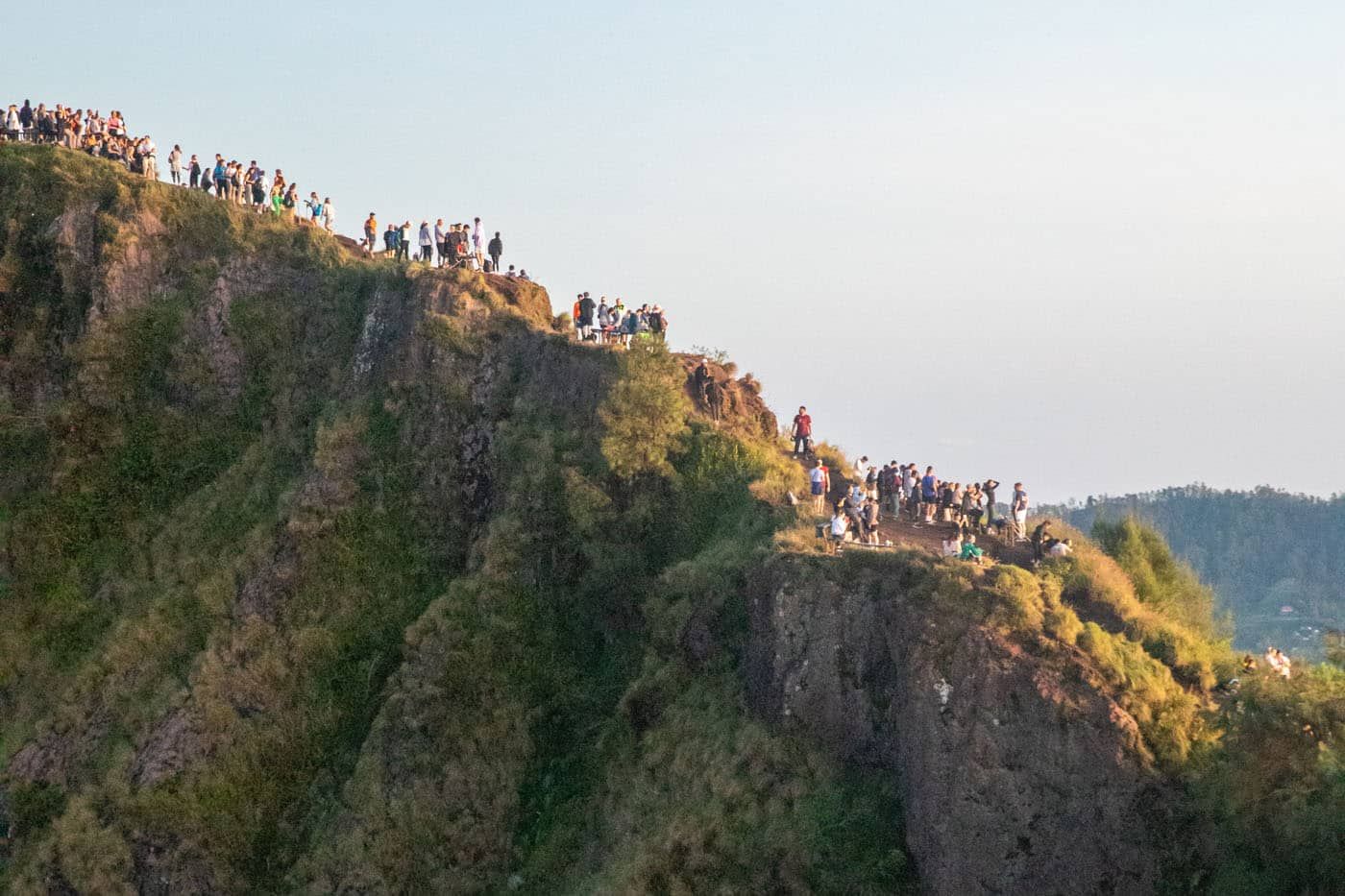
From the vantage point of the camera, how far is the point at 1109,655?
31.4m

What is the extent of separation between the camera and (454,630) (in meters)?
41.1

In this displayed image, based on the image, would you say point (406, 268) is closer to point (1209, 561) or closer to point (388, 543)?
point (388, 543)

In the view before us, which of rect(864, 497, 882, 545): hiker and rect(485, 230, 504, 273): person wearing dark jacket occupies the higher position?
rect(485, 230, 504, 273): person wearing dark jacket

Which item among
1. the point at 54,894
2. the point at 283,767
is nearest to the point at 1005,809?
the point at 283,767

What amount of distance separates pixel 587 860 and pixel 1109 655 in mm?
13312

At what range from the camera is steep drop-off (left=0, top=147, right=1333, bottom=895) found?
103ft

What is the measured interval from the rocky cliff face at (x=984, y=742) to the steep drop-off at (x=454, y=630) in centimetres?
7

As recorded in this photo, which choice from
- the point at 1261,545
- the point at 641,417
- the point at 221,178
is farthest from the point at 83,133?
the point at 1261,545

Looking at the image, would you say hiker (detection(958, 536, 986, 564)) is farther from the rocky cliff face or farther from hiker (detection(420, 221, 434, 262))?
hiker (detection(420, 221, 434, 262))

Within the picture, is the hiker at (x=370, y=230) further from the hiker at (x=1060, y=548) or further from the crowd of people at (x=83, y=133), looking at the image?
the hiker at (x=1060, y=548)

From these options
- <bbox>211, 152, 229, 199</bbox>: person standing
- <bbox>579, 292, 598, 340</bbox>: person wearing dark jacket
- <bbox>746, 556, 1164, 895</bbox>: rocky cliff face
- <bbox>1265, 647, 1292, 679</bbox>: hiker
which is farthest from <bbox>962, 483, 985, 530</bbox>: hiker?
<bbox>211, 152, 229, 199</bbox>: person standing

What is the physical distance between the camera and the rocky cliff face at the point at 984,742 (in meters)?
29.7

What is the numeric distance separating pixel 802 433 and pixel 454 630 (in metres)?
12.2

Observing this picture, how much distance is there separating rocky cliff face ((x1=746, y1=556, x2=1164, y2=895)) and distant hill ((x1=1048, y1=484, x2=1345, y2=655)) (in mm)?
141780
